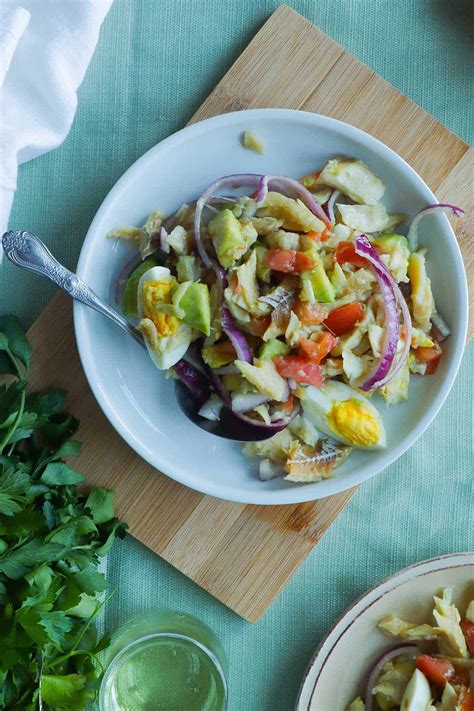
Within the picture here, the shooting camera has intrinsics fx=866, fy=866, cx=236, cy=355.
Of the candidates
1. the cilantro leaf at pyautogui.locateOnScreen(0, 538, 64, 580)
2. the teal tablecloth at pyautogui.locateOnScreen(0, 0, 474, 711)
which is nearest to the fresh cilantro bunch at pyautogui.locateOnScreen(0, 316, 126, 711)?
the cilantro leaf at pyautogui.locateOnScreen(0, 538, 64, 580)

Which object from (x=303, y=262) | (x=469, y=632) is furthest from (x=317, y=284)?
(x=469, y=632)

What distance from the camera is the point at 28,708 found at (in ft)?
6.20

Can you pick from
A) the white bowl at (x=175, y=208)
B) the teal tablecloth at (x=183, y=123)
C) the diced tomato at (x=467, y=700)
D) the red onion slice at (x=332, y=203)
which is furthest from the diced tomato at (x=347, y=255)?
the diced tomato at (x=467, y=700)

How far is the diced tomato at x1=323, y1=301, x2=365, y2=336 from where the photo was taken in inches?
74.0

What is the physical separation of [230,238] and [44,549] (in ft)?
2.52

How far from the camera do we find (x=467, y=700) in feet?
6.71

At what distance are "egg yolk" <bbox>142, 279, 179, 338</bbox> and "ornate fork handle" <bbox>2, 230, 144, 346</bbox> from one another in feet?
0.40

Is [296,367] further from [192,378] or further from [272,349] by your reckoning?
[192,378]

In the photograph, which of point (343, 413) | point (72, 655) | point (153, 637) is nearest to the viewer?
point (343, 413)

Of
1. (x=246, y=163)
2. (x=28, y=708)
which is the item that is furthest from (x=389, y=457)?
(x=28, y=708)

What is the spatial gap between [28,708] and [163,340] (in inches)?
33.7

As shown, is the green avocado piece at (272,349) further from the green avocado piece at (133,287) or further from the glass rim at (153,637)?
the glass rim at (153,637)

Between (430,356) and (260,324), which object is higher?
(430,356)

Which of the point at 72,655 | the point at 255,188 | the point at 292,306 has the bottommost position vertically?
the point at 72,655
